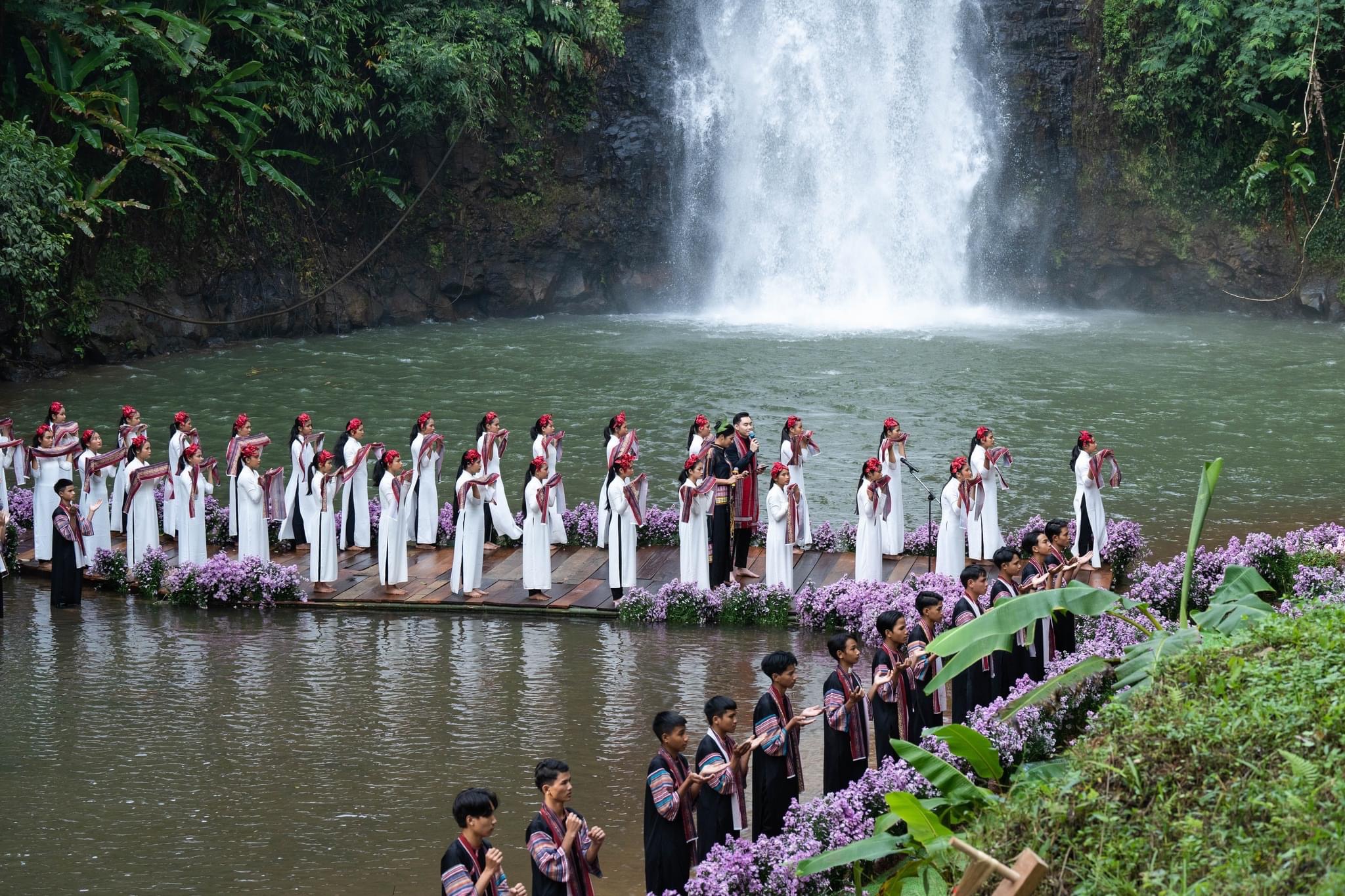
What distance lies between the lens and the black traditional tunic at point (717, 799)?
765 centimetres

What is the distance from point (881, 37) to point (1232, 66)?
853 cm

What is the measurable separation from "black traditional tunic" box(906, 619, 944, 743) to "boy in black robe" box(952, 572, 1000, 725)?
0.25 metres

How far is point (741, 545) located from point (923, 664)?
5.13m

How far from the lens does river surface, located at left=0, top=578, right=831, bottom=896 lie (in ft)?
27.2

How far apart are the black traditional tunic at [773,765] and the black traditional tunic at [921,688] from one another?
1.19 m

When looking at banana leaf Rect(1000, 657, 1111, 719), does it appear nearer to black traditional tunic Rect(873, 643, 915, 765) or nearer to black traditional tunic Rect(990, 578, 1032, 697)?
black traditional tunic Rect(873, 643, 915, 765)

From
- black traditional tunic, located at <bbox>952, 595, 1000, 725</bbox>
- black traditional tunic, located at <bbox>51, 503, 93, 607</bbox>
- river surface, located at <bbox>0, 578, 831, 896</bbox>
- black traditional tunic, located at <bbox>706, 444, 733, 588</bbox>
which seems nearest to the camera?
river surface, located at <bbox>0, 578, 831, 896</bbox>

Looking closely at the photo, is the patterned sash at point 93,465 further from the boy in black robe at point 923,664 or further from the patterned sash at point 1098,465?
the patterned sash at point 1098,465

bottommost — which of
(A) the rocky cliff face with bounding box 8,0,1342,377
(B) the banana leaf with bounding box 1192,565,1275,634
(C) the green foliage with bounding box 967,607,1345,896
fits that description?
(C) the green foliage with bounding box 967,607,1345,896

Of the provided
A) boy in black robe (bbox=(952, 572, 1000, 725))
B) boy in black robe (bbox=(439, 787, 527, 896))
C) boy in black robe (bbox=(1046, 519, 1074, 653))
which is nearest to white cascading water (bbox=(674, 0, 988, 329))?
boy in black robe (bbox=(1046, 519, 1074, 653))

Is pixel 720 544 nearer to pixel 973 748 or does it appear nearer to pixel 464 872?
pixel 973 748

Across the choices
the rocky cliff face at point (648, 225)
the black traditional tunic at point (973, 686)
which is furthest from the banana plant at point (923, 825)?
the rocky cliff face at point (648, 225)

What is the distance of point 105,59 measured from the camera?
24375 millimetres

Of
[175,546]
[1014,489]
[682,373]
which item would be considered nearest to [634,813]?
[175,546]
